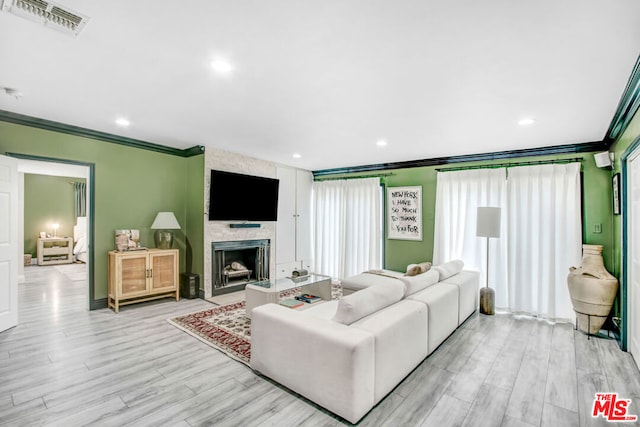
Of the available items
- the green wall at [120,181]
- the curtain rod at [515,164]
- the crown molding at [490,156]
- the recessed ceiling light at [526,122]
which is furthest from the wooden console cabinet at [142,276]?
the recessed ceiling light at [526,122]

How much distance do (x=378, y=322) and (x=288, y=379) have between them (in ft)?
2.60

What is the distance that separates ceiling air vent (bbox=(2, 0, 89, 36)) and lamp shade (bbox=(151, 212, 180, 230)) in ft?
10.1

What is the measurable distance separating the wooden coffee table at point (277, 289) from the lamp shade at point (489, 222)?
2.23 metres

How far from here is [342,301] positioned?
7.41 ft

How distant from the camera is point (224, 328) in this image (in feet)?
11.5

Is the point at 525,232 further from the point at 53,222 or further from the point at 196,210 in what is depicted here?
the point at 53,222

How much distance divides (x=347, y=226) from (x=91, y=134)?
435 cm

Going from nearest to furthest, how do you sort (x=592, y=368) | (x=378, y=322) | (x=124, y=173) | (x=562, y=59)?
(x=562, y=59) → (x=378, y=322) → (x=592, y=368) → (x=124, y=173)

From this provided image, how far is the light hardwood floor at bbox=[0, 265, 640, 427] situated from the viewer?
2.01 m

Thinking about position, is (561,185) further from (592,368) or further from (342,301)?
(342,301)

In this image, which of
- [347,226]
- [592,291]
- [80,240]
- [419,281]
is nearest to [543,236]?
[592,291]

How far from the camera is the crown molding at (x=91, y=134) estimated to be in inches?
134

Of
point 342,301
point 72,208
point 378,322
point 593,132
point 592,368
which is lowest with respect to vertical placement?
point 592,368

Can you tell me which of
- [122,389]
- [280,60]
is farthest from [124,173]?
[280,60]
